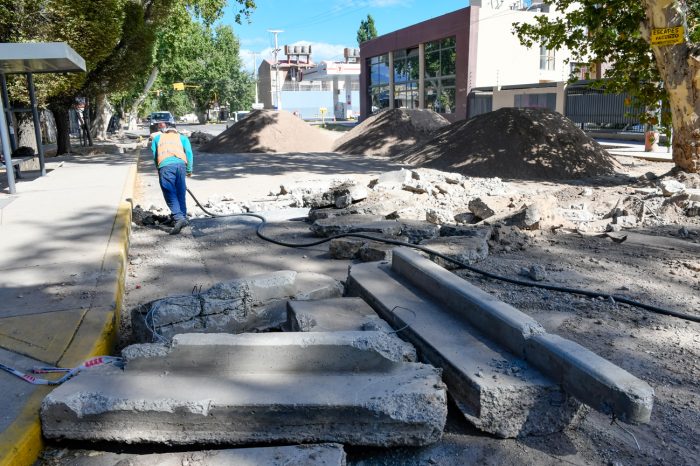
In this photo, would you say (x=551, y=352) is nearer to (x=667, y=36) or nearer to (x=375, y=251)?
(x=375, y=251)

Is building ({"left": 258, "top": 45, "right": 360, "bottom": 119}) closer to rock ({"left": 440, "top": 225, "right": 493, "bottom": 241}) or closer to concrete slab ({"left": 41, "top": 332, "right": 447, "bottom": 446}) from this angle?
rock ({"left": 440, "top": 225, "right": 493, "bottom": 241})

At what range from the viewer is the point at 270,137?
961 inches

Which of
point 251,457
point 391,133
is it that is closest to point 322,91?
point 391,133

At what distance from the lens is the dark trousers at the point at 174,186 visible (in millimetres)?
8352

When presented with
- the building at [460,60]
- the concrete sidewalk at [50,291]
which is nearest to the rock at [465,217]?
the concrete sidewalk at [50,291]

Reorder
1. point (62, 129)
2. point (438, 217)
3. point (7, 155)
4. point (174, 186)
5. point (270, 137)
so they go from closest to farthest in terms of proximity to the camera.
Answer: point (174, 186)
point (438, 217)
point (7, 155)
point (62, 129)
point (270, 137)

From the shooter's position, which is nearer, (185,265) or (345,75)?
(185,265)

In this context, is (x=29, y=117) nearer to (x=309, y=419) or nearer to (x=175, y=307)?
(x=175, y=307)

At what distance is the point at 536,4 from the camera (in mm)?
41906

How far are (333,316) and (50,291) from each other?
2438 mm

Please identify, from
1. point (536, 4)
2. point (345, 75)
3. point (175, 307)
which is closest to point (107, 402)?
point (175, 307)

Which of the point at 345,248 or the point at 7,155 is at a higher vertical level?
the point at 7,155

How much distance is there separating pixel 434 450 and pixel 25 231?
611 centimetres

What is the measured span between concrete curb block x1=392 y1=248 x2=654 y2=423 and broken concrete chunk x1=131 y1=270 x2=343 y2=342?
1067 millimetres
